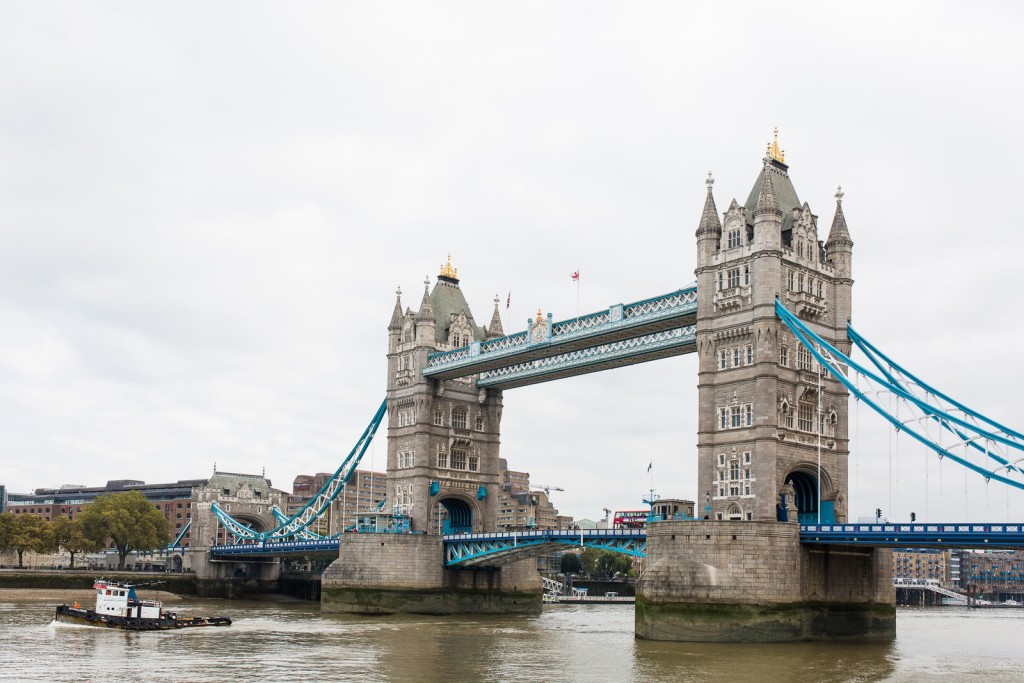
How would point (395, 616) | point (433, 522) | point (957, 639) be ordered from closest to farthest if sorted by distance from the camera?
point (957, 639) < point (395, 616) < point (433, 522)

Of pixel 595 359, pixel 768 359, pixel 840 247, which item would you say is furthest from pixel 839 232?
pixel 595 359

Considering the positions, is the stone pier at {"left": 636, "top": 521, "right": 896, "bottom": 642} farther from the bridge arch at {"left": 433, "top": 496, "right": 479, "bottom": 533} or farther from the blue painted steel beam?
the bridge arch at {"left": 433, "top": 496, "right": 479, "bottom": 533}

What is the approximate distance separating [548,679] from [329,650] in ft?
50.2

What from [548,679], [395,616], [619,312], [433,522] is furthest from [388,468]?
[548,679]

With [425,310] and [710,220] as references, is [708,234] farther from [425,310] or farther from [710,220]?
[425,310]

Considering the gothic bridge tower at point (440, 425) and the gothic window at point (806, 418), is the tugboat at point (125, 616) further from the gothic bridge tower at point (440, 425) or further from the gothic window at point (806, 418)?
the gothic window at point (806, 418)

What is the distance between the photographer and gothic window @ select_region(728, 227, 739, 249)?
72000 mm

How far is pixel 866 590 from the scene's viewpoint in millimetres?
68250

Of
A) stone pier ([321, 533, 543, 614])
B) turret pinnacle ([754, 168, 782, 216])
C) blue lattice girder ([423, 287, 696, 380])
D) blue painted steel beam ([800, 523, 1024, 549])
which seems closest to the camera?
blue painted steel beam ([800, 523, 1024, 549])

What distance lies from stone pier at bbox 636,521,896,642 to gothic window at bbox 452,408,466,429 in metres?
37.3

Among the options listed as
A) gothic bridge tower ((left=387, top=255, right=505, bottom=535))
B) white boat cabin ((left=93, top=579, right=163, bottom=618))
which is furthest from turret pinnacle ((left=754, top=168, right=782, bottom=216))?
white boat cabin ((left=93, top=579, right=163, bottom=618))

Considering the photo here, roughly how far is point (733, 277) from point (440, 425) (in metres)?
36.1

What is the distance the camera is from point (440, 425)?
3927 inches

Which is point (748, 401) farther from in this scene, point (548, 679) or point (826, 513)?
point (548, 679)
